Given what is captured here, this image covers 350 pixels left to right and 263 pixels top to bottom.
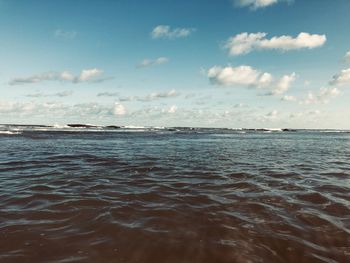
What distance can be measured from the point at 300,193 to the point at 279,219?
2.63 m

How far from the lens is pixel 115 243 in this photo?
4770 millimetres

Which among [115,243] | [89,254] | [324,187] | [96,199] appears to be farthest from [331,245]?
[96,199]

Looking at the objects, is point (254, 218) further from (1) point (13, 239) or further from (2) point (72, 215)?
(1) point (13, 239)

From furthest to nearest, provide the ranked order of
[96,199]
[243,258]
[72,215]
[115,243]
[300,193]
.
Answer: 1. [300,193]
2. [96,199]
3. [72,215]
4. [115,243]
5. [243,258]

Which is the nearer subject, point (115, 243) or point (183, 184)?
point (115, 243)

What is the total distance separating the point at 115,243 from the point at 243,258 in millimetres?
2140

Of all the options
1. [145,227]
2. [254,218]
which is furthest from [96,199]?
[254,218]

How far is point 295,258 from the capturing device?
4.43 m

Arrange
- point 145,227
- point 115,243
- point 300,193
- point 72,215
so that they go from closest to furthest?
point 115,243 → point 145,227 → point 72,215 → point 300,193

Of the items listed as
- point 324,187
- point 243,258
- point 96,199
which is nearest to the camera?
point 243,258

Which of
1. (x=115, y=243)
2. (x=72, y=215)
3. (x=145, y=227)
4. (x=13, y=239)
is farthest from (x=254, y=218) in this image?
(x=13, y=239)

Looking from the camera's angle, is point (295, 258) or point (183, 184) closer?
point (295, 258)

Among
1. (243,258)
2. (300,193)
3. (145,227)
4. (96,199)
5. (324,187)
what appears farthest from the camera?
(324,187)

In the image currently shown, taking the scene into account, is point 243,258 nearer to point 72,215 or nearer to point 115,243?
point 115,243
